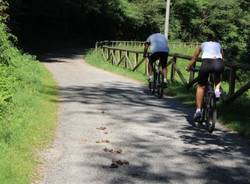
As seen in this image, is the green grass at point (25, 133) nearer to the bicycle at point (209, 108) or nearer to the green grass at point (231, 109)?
the bicycle at point (209, 108)

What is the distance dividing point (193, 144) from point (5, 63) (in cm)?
848

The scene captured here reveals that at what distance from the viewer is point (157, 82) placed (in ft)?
52.4

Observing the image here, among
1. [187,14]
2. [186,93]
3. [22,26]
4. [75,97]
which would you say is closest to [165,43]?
[186,93]

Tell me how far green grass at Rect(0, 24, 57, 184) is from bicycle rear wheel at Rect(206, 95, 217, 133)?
9.92 ft

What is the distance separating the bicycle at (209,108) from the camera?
1052cm

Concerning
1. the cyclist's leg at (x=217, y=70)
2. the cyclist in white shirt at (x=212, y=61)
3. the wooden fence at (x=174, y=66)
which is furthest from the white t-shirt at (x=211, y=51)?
the wooden fence at (x=174, y=66)

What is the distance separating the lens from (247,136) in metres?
10.3

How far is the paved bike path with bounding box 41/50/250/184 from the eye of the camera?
729cm

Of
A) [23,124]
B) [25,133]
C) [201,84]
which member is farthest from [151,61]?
[25,133]

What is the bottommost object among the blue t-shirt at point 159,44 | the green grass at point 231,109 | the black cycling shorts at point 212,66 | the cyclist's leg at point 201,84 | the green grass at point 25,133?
the green grass at point 231,109

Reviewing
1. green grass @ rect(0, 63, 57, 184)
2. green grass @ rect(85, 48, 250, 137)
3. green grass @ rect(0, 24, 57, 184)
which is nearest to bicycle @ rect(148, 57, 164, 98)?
green grass @ rect(85, 48, 250, 137)

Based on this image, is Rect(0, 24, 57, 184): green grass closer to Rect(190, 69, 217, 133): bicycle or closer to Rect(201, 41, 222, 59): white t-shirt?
Rect(190, 69, 217, 133): bicycle

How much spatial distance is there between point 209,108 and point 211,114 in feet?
0.66

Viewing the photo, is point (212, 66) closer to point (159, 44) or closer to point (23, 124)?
point (23, 124)
